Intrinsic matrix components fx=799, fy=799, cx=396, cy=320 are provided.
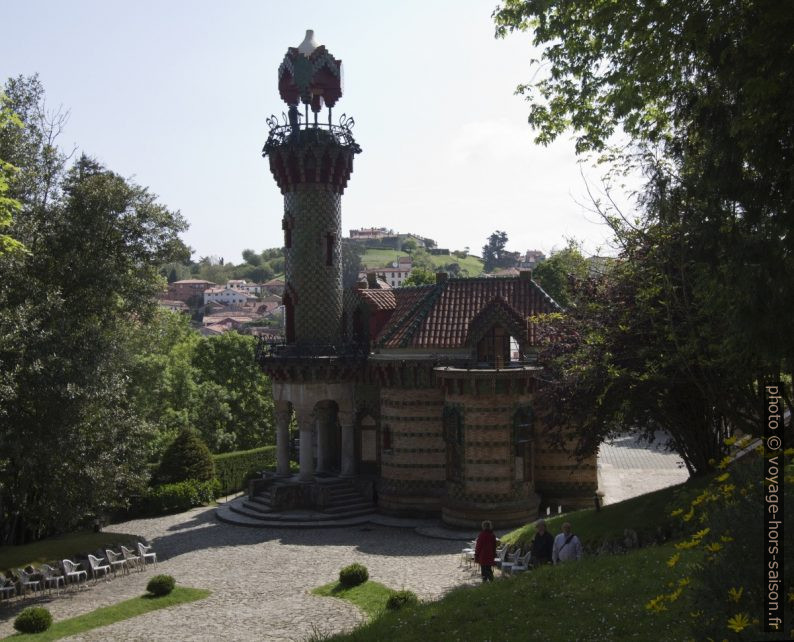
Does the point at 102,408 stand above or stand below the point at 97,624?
above

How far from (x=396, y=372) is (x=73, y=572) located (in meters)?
13.1

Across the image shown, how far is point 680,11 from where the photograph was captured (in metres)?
10.8

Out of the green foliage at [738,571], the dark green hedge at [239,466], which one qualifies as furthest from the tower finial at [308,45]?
the green foliage at [738,571]

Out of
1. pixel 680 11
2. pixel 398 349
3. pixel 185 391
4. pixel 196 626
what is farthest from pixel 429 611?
pixel 185 391

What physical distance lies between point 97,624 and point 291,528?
1096 centimetres

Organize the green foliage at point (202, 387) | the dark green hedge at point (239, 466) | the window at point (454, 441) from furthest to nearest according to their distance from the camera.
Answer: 1. the dark green hedge at point (239, 466)
2. the green foliage at point (202, 387)
3. the window at point (454, 441)

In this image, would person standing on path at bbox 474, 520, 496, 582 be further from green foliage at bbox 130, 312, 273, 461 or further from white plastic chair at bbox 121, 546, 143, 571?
green foliage at bbox 130, 312, 273, 461

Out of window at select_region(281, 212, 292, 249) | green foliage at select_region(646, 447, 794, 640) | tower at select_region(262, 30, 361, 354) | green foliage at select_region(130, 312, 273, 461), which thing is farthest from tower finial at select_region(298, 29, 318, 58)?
green foliage at select_region(646, 447, 794, 640)

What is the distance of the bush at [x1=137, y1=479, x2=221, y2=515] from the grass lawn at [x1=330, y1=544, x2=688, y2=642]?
67.8ft

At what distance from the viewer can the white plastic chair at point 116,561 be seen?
2409 cm

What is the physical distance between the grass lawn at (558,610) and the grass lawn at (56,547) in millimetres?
13152

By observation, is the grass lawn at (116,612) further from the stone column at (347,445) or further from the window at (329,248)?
the window at (329,248)

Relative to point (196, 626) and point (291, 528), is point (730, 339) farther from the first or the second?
point (291, 528)

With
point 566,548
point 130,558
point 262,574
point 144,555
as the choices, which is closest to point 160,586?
point 262,574
